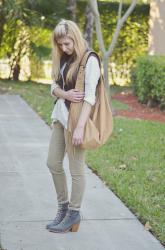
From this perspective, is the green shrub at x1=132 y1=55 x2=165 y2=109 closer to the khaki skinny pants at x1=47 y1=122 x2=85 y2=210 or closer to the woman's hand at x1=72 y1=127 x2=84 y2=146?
the khaki skinny pants at x1=47 y1=122 x2=85 y2=210

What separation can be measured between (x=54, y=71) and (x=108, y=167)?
2465 mm

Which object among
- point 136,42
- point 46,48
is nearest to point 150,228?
point 46,48

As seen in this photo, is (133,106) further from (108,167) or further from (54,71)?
(54,71)

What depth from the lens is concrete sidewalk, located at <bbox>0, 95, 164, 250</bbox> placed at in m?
4.40

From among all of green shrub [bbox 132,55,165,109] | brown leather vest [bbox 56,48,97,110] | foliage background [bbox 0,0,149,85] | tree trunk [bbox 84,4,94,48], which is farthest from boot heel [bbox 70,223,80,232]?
tree trunk [bbox 84,4,94,48]

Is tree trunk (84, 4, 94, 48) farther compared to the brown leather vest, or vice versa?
tree trunk (84, 4, 94, 48)

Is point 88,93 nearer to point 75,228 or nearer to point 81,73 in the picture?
point 81,73

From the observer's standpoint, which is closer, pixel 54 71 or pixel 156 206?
pixel 54 71

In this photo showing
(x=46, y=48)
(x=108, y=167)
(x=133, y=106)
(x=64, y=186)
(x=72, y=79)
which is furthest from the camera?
(x=46, y=48)

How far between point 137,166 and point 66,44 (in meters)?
2.83

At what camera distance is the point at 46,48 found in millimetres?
14289

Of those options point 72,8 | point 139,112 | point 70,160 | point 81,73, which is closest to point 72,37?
point 81,73

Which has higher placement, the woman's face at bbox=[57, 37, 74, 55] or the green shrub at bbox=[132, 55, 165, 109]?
the woman's face at bbox=[57, 37, 74, 55]

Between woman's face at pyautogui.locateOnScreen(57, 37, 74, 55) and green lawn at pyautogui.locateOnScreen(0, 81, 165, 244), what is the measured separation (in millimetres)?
1705
